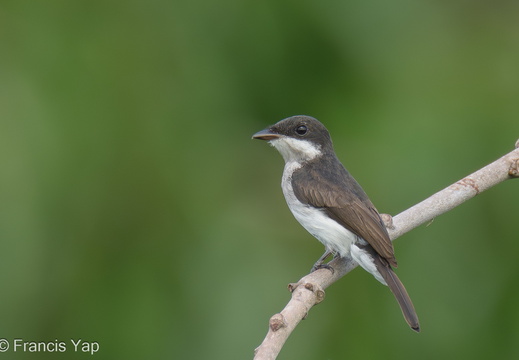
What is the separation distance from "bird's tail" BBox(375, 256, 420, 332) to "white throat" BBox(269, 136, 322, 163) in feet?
2.78

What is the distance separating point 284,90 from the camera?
5.35 m

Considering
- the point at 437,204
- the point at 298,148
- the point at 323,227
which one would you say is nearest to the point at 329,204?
the point at 323,227

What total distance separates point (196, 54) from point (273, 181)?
95 centimetres

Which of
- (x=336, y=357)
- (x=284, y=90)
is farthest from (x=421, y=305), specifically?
(x=284, y=90)

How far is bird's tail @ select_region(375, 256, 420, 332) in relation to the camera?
374 centimetres

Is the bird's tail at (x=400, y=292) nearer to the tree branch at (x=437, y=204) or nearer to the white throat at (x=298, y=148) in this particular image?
the tree branch at (x=437, y=204)

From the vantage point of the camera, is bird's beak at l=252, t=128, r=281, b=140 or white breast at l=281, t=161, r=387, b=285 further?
bird's beak at l=252, t=128, r=281, b=140

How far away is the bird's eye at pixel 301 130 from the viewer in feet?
15.3

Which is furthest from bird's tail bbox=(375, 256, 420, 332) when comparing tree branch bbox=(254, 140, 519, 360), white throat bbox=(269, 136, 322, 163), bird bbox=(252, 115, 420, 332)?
white throat bbox=(269, 136, 322, 163)

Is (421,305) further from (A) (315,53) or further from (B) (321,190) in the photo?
(A) (315,53)

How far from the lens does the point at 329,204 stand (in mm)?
4324

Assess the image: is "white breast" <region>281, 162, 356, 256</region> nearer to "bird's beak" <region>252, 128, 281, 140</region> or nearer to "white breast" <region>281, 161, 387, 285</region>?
"white breast" <region>281, 161, 387, 285</region>

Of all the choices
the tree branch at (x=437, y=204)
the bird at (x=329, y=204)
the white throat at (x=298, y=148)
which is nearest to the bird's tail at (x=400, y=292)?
the bird at (x=329, y=204)

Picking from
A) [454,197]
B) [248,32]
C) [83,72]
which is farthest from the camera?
[248,32]
